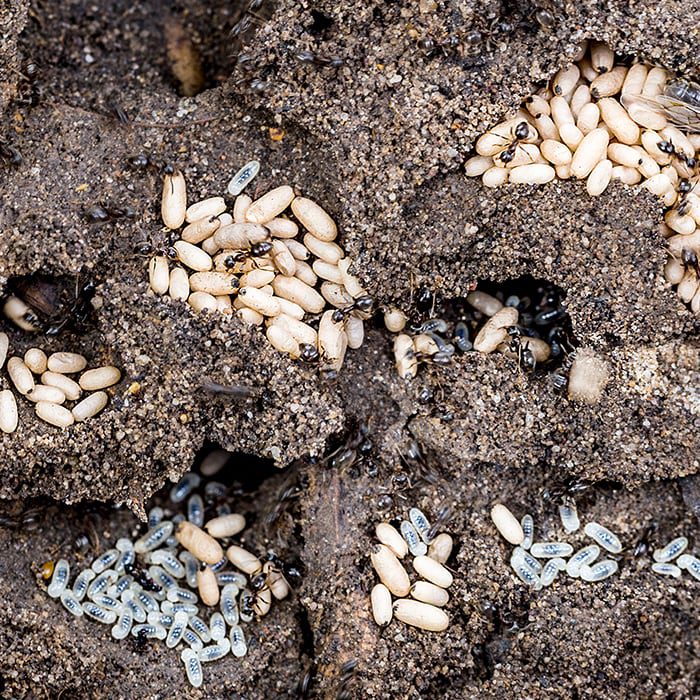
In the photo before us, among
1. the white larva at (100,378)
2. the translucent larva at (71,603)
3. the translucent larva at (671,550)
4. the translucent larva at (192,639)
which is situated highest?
the white larva at (100,378)

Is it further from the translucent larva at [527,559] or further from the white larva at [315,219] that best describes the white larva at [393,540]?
the white larva at [315,219]

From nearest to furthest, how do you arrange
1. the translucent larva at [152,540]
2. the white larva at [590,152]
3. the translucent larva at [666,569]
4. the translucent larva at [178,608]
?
1. the white larva at [590,152]
2. the translucent larva at [666,569]
3. the translucent larva at [178,608]
4. the translucent larva at [152,540]

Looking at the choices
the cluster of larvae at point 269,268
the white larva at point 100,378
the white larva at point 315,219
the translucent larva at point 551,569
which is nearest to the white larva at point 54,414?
the white larva at point 100,378

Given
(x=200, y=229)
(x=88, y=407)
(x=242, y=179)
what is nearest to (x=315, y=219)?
(x=242, y=179)

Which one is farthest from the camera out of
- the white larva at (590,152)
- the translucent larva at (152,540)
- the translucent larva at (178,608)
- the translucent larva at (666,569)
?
the translucent larva at (152,540)

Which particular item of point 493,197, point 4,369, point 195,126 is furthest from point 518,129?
point 4,369

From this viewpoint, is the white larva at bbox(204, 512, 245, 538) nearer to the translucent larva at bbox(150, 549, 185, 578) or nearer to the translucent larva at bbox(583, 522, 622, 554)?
the translucent larva at bbox(150, 549, 185, 578)
